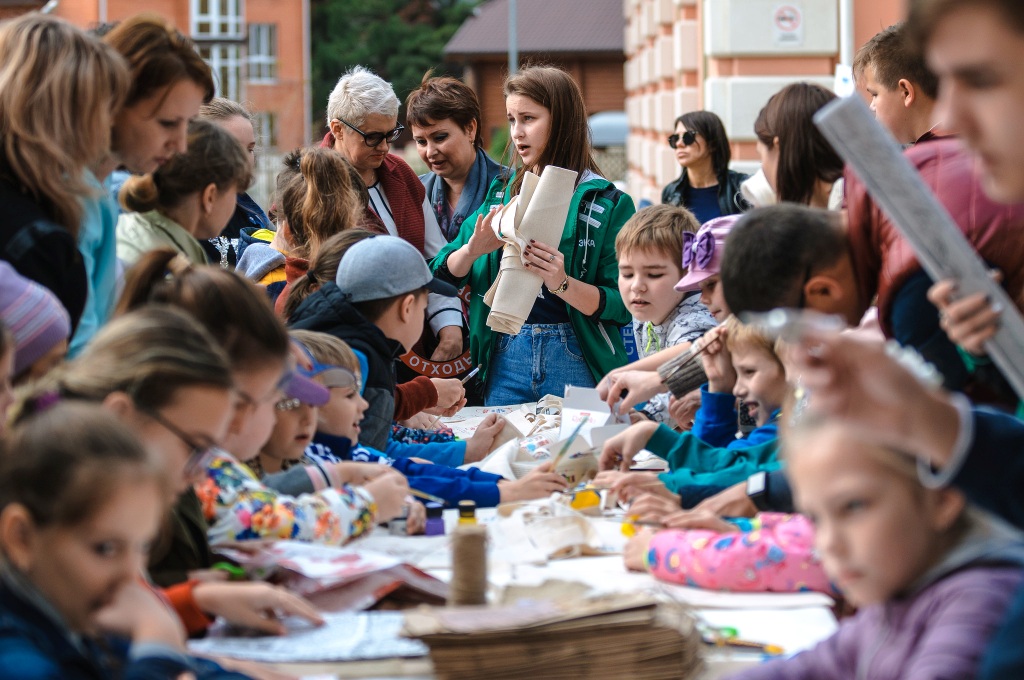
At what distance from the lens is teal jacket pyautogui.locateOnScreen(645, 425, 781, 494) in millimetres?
3074

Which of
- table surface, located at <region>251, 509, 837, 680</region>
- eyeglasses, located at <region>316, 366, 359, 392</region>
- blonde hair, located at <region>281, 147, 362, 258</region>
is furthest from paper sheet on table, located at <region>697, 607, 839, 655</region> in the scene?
blonde hair, located at <region>281, 147, 362, 258</region>

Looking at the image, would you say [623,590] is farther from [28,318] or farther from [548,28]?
[548,28]

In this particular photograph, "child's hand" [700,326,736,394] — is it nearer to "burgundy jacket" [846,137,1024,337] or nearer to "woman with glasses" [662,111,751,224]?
"burgundy jacket" [846,137,1024,337]

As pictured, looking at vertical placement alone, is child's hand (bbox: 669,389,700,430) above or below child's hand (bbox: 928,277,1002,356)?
below

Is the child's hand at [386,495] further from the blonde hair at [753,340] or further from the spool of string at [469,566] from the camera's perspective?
the blonde hair at [753,340]

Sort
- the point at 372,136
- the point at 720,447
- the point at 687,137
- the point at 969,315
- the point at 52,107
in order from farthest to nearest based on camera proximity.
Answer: the point at 687,137
the point at 372,136
the point at 720,447
the point at 52,107
the point at 969,315

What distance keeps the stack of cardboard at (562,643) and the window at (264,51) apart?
1483 inches

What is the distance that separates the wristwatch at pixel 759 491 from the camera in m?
2.85

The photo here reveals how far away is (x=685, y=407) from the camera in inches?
153

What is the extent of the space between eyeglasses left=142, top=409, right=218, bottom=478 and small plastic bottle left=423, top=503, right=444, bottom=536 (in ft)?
2.75

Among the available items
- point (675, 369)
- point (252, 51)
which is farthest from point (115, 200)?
point (252, 51)

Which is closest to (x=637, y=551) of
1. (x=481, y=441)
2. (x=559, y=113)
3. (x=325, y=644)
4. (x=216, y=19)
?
(x=325, y=644)

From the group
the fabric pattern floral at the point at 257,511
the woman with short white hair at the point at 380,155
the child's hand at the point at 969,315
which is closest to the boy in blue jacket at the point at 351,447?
the fabric pattern floral at the point at 257,511

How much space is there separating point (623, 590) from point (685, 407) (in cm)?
146
